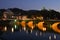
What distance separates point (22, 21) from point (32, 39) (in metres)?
26.2

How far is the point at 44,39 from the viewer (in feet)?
63.5

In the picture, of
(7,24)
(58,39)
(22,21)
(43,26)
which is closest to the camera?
(58,39)

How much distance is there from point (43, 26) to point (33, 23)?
7.49m

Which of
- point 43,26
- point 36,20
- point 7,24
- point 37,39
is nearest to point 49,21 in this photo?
point 36,20

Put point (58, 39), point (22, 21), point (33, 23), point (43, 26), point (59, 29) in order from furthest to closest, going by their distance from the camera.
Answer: point (22, 21) < point (33, 23) < point (43, 26) < point (59, 29) < point (58, 39)

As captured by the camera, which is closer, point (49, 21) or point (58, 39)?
point (58, 39)

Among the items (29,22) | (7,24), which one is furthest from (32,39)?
(29,22)

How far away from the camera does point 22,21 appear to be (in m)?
45.3

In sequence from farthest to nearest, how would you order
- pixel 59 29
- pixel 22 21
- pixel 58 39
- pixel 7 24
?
pixel 22 21, pixel 7 24, pixel 59 29, pixel 58 39

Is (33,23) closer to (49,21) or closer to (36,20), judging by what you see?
(36,20)

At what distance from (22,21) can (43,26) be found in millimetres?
13901

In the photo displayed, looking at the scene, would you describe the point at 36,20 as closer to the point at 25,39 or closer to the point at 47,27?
Result: the point at 47,27

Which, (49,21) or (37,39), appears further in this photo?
(49,21)

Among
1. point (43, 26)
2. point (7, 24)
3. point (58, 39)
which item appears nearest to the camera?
point (58, 39)
